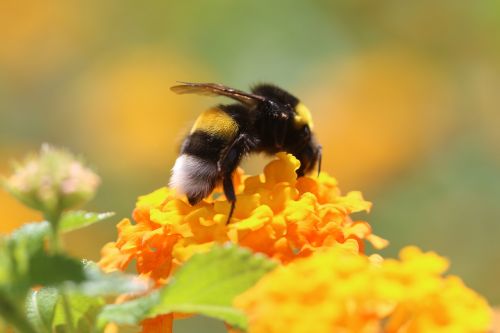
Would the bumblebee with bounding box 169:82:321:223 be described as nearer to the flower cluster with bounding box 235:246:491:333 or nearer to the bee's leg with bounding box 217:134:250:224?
the bee's leg with bounding box 217:134:250:224

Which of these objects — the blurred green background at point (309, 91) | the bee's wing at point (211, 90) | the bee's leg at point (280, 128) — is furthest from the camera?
the blurred green background at point (309, 91)

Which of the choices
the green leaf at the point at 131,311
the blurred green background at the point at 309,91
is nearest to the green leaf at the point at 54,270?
the green leaf at the point at 131,311

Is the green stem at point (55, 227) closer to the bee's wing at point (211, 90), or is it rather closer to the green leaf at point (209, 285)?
the green leaf at point (209, 285)

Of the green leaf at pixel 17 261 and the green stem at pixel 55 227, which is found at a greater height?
the green stem at pixel 55 227

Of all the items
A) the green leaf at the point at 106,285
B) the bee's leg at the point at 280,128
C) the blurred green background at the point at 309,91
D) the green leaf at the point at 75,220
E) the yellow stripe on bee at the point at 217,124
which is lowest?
the green leaf at the point at 106,285

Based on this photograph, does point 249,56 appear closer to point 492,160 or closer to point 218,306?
point 492,160

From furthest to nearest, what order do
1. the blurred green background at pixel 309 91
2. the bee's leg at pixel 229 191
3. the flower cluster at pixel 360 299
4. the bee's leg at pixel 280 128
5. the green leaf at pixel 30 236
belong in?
1. the blurred green background at pixel 309 91
2. the bee's leg at pixel 280 128
3. the bee's leg at pixel 229 191
4. the green leaf at pixel 30 236
5. the flower cluster at pixel 360 299

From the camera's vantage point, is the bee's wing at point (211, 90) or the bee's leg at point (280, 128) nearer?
the bee's wing at point (211, 90)

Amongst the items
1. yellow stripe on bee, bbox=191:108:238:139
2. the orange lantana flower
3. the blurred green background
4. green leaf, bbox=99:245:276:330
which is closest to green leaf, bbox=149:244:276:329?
green leaf, bbox=99:245:276:330
